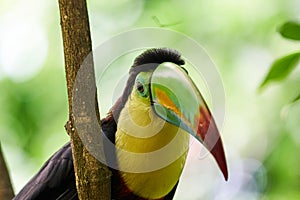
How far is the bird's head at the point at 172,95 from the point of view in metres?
2.01

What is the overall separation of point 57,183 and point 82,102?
0.73 meters

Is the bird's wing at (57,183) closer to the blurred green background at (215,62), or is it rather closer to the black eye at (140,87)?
the black eye at (140,87)

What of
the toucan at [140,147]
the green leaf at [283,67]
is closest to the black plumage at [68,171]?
the toucan at [140,147]

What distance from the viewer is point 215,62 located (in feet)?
14.1

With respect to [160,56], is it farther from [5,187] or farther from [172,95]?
[5,187]

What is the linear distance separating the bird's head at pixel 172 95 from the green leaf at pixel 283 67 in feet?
0.95

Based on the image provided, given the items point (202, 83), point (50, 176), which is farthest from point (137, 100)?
point (202, 83)

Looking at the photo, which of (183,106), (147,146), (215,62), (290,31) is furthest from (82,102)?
(215,62)

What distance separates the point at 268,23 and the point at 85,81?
8.92ft

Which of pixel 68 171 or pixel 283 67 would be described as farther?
pixel 68 171

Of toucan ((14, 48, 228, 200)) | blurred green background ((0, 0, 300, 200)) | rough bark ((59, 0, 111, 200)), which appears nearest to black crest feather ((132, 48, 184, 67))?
toucan ((14, 48, 228, 200))

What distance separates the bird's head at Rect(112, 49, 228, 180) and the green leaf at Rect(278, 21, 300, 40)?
41cm

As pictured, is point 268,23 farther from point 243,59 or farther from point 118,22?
point 118,22

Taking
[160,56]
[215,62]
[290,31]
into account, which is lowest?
[215,62]
